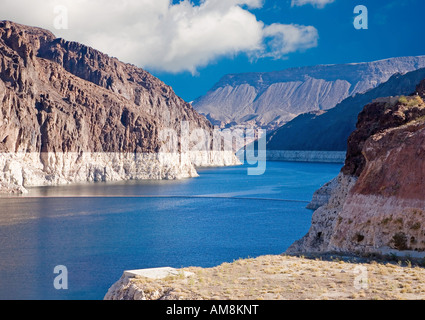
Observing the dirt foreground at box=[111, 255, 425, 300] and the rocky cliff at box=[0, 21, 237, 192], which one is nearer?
the dirt foreground at box=[111, 255, 425, 300]

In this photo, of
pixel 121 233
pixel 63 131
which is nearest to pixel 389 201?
pixel 121 233

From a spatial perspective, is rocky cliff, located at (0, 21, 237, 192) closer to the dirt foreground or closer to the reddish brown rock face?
the reddish brown rock face

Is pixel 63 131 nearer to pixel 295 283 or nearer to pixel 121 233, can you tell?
pixel 121 233

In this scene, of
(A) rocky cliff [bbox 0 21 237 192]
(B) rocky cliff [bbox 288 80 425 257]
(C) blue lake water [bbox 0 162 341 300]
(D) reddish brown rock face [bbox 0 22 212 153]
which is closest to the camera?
(B) rocky cliff [bbox 288 80 425 257]

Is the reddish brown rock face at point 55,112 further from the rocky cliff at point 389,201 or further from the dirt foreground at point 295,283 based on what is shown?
the dirt foreground at point 295,283

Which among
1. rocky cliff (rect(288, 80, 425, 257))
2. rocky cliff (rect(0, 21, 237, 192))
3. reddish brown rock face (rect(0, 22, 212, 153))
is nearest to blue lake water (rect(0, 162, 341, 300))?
rocky cliff (rect(288, 80, 425, 257))

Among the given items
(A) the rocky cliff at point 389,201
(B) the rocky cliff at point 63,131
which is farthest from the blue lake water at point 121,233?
(B) the rocky cliff at point 63,131

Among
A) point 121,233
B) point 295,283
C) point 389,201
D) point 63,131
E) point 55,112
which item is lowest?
point 121,233

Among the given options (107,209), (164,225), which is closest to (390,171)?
(164,225)

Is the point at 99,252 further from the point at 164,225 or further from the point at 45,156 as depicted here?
the point at 45,156
